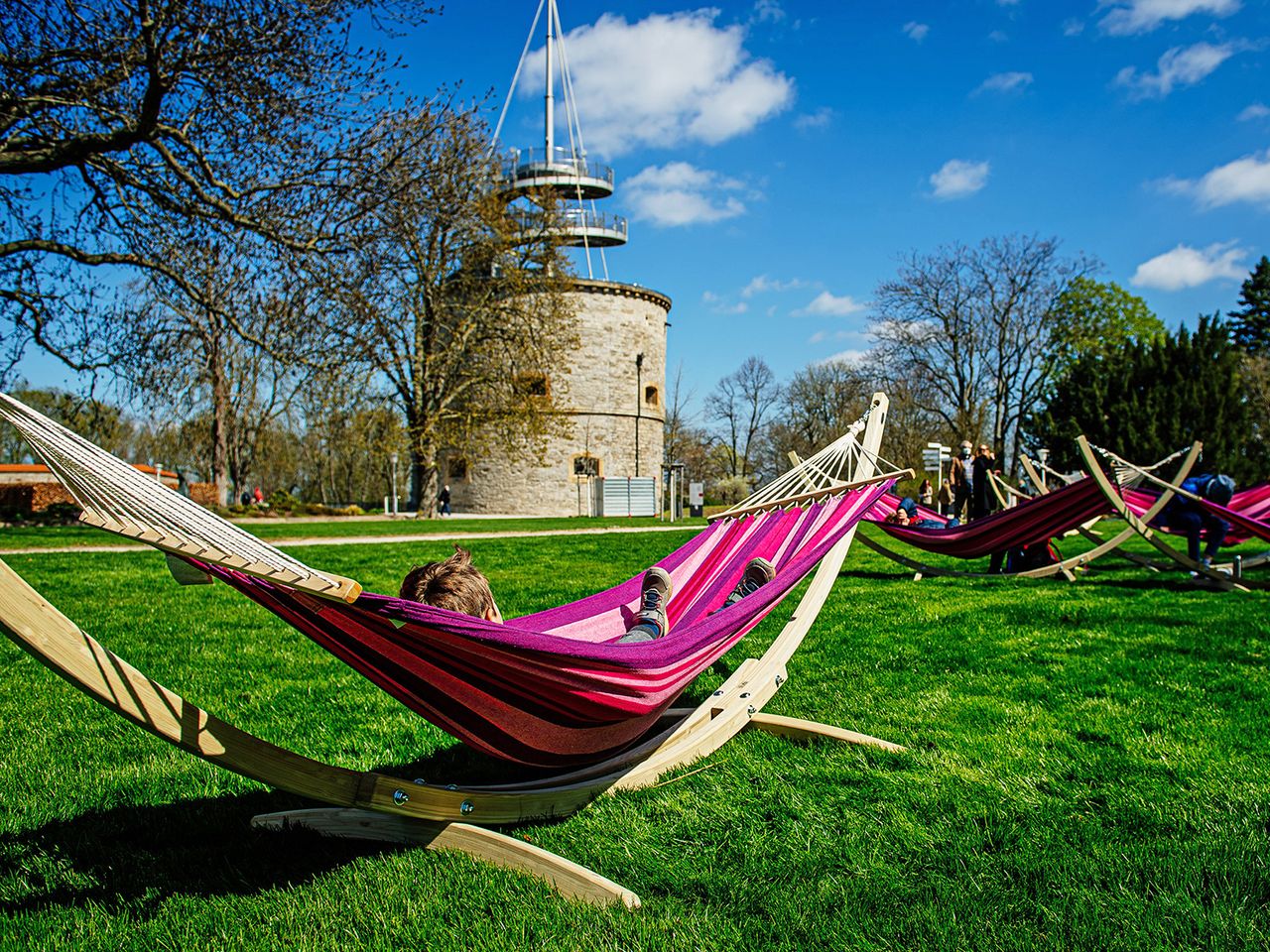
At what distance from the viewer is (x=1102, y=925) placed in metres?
1.84

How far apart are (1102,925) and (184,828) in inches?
90.9

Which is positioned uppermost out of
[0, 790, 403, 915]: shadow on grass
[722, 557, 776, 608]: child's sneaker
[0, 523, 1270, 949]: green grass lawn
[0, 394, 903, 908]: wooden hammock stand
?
[722, 557, 776, 608]: child's sneaker

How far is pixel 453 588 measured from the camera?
272 centimetres

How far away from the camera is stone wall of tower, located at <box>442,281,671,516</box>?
→ 28.5 meters

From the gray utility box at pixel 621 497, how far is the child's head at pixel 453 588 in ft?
83.6

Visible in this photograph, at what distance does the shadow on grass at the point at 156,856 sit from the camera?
2.07 metres

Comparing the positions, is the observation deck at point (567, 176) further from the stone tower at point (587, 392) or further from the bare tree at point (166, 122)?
the bare tree at point (166, 122)

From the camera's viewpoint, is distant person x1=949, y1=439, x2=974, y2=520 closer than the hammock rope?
No

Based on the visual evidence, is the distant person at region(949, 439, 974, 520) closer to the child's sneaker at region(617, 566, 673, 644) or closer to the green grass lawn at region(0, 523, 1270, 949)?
the green grass lawn at region(0, 523, 1270, 949)

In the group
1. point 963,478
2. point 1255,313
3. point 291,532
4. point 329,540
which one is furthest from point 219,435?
point 1255,313

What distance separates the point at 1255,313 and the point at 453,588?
4475cm

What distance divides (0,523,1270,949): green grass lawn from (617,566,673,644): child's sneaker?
18.2 inches

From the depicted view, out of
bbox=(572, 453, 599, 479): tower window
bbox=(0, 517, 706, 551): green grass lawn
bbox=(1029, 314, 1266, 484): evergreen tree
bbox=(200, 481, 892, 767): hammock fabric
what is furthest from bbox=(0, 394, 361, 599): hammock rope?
bbox=(572, 453, 599, 479): tower window

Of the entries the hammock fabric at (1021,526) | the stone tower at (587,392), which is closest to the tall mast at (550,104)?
the stone tower at (587,392)
